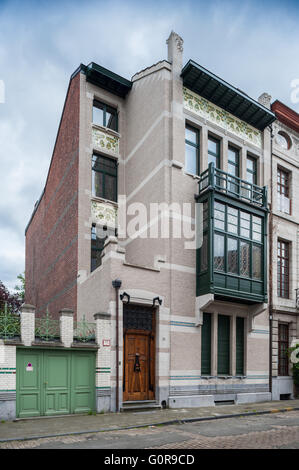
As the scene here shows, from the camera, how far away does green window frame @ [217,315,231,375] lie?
19.0m

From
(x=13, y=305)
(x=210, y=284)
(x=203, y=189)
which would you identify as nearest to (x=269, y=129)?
(x=203, y=189)

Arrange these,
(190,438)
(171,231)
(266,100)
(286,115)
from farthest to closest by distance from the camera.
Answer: (286,115)
(266,100)
(171,231)
(190,438)

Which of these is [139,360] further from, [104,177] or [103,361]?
[104,177]

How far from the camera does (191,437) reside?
35.8 ft

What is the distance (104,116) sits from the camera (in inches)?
853

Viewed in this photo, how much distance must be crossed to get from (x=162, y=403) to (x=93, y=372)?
9.92 feet

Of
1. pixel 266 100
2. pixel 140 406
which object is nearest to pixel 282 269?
pixel 266 100

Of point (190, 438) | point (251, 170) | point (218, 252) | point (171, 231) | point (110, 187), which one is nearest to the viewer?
point (190, 438)

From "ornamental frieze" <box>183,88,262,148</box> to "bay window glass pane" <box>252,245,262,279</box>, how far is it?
225 inches

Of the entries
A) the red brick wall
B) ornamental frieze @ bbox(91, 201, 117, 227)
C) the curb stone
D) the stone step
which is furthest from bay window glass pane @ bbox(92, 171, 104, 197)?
the curb stone

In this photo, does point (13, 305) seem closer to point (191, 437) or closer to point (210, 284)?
point (210, 284)

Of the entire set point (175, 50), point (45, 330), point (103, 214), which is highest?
point (175, 50)

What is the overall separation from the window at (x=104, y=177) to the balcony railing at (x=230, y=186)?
447 centimetres

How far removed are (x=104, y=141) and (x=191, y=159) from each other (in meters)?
4.34
